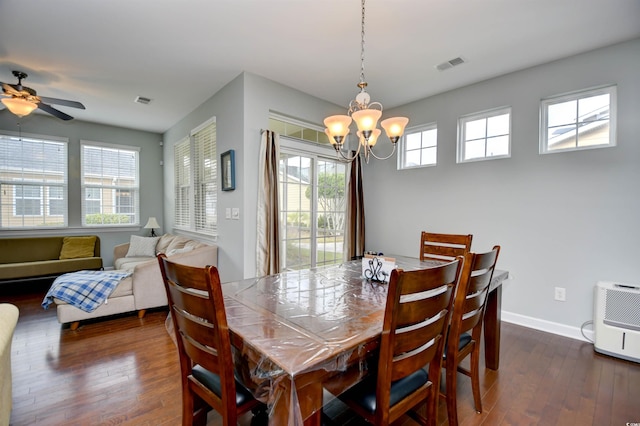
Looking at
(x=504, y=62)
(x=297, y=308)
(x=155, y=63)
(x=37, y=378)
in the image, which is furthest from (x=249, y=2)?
(x=37, y=378)

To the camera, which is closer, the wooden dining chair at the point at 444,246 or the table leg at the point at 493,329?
the table leg at the point at 493,329

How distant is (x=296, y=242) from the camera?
12.6 feet

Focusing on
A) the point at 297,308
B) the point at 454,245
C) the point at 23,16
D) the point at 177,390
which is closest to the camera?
the point at 297,308

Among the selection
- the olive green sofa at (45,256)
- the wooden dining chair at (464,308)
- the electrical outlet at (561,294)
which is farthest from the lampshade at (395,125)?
the olive green sofa at (45,256)

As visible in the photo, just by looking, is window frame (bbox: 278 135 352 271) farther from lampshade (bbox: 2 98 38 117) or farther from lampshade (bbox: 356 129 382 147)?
lampshade (bbox: 2 98 38 117)

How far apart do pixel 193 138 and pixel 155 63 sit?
5.32 feet

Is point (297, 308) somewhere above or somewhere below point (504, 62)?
below

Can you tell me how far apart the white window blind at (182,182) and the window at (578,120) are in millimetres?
4999

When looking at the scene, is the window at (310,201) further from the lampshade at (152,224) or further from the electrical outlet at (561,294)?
the lampshade at (152,224)

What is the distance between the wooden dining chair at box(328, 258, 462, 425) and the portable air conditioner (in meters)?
2.23

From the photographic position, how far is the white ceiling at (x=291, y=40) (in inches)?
84.2

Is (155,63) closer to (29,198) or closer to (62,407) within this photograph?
(62,407)

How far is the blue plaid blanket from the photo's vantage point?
2.88m

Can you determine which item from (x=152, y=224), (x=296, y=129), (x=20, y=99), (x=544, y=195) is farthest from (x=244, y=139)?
(x=152, y=224)
